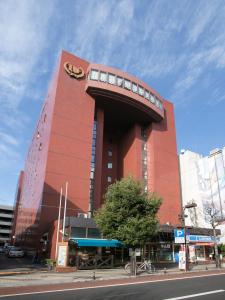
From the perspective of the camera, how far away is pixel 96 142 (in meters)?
→ 53.8

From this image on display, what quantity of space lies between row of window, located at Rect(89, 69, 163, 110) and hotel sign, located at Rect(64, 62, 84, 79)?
2.01m

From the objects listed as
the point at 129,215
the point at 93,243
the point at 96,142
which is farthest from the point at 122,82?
the point at 129,215

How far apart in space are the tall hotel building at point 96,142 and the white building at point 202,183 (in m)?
15.9

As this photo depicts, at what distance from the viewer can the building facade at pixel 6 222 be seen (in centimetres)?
13068

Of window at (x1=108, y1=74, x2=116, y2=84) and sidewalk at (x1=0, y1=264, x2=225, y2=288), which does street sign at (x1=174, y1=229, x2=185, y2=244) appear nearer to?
sidewalk at (x1=0, y1=264, x2=225, y2=288)

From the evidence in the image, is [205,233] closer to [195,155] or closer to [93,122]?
[93,122]

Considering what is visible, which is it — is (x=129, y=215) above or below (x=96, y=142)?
below

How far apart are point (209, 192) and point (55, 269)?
191ft

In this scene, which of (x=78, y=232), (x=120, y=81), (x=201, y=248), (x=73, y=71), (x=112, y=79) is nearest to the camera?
(x=78, y=232)

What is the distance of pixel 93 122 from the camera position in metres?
53.4

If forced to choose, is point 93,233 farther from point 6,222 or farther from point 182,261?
point 6,222

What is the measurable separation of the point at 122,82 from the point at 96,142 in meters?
13.3

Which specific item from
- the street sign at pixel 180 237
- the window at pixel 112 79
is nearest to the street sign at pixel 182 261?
the street sign at pixel 180 237

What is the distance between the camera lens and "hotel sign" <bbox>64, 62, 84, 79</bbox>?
172 ft
